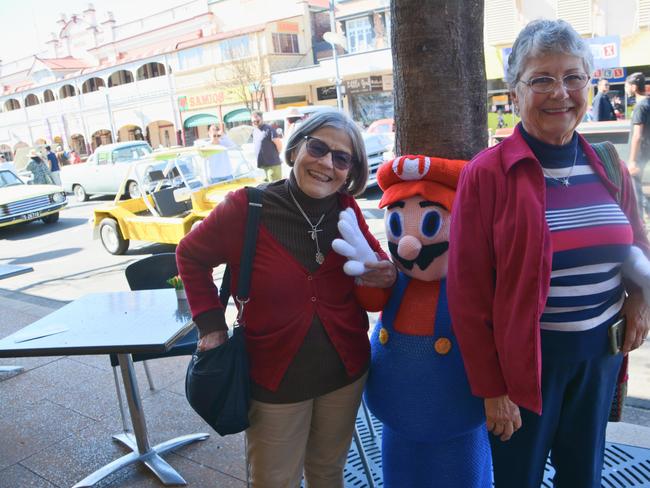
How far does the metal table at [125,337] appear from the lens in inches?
103

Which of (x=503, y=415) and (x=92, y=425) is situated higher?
(x=503, y=415)

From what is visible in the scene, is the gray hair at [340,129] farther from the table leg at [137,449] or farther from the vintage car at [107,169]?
the vintage car at [107,169]

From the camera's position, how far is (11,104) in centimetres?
4972

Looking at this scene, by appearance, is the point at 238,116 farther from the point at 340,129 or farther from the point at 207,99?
the point at 340,129

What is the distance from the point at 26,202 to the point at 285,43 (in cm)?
2106

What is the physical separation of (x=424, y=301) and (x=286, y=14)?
31.9 m

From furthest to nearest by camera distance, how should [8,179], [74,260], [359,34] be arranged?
[359,34] < [8,179] < [74,260]

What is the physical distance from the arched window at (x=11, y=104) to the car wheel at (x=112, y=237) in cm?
4756

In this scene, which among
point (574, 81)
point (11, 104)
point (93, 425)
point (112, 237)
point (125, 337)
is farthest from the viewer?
point (11, 104)

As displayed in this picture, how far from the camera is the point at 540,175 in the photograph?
5.20 ft

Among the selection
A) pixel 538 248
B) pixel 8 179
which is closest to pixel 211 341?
pixel 538 248

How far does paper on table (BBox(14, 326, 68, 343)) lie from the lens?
2826 millimetres

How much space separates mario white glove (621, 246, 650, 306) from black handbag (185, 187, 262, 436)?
117 centimetres

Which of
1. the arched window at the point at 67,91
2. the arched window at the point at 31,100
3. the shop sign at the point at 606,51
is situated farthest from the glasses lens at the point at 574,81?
the arched window at the point at 31,100
